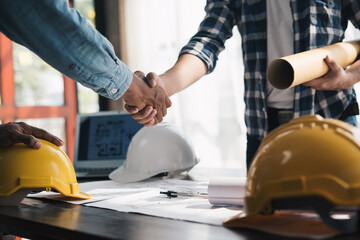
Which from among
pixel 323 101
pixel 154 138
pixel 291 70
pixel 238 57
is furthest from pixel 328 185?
pixel 238 57

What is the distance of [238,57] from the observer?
2.75 m

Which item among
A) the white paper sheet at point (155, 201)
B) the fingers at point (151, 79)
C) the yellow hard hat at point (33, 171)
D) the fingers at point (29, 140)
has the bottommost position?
the white paper sheet at point (155, 201)

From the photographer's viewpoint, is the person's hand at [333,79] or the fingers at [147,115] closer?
the person's hand at [333,79]

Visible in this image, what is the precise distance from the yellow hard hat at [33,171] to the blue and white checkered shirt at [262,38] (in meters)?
0.73

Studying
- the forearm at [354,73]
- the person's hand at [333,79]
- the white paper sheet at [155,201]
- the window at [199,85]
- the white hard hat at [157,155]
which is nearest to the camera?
the white paper sheet at [155,201]

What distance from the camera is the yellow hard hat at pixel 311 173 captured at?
60 centimetres

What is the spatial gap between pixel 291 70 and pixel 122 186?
26.6 inches

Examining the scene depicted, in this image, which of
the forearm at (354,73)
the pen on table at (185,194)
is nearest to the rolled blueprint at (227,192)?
the pen on table at (185,194)

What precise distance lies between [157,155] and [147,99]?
21 centimetres

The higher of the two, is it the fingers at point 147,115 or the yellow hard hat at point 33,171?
the fingers at point 147,115

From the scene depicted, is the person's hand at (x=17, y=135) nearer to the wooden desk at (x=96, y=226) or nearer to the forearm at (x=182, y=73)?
the wooden desk at (x=96, y=226)

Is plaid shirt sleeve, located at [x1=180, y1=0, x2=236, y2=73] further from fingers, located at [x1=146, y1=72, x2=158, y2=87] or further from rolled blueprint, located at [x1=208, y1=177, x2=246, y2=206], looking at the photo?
rolled blueprint, located at [x1=208, y1=177, x2=246, y2=206]

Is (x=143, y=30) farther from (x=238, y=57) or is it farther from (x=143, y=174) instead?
(x=143, y=174)

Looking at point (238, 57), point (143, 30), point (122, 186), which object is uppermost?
point (143, 30)
